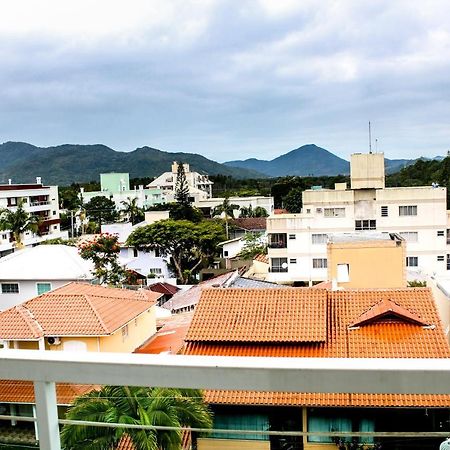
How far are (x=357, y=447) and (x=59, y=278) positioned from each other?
16.0 meters

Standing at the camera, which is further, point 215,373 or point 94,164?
point 94,164

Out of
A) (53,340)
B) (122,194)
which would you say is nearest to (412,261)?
(53,340)

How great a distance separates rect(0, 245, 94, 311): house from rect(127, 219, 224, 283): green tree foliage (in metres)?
4.56

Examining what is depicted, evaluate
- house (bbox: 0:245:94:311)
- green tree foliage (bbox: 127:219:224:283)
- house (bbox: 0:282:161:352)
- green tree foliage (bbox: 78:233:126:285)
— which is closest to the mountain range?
green tree foliage (bbox: 127:219:224:283)

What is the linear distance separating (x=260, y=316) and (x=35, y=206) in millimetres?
26491

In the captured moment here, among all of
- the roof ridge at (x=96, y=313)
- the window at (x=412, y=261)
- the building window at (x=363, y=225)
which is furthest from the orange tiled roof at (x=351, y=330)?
the window at (x=412, y=261)

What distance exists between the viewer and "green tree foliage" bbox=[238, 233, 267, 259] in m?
22.8

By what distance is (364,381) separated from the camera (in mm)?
979

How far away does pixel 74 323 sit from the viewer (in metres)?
8.65

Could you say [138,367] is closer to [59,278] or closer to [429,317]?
[429,317]

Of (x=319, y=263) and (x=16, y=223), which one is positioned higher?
(x=16, y=223)

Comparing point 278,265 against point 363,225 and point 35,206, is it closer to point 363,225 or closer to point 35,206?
point 363,225

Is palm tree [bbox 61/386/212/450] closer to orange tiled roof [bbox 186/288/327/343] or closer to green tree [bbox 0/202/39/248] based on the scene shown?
orange tiled roof [bbox 186/288/327/343]

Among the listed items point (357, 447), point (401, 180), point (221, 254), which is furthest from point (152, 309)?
point (401, 180)
